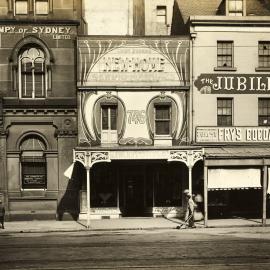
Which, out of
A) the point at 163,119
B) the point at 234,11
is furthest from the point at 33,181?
the point at 234,11

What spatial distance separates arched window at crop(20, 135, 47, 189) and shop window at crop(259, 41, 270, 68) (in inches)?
482

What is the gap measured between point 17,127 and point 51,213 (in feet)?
15.5

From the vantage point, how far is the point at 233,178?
90.1 ft

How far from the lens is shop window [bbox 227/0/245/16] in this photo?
30953 millimetres

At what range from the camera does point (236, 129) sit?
2927 cm

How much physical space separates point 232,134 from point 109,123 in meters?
6.38

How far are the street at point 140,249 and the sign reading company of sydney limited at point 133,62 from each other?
8333mm

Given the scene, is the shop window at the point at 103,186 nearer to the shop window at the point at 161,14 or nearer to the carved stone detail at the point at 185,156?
the carved stone detail at the point at 185,156

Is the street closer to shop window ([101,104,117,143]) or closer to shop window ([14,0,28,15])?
shop window ([101,104,117,143])

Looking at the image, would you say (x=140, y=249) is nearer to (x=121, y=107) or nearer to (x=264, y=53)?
(x=121, y=107)

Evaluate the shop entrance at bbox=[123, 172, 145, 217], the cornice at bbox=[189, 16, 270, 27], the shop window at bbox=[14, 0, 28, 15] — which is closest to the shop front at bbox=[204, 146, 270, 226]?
the shop entrance at bbox=[123, 172, 145, 217]

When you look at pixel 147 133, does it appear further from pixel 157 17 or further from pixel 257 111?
pixel 157 17

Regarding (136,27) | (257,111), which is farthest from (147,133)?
(136,27)

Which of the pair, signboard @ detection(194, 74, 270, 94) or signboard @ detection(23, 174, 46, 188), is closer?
signboard @ detection(23, 174, 46, 188)
